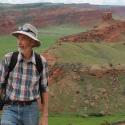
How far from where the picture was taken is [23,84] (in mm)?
6453

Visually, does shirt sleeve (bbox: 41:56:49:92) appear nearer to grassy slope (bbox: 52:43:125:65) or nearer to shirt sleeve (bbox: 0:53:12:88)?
shirt sleeve (bbox: 0:53:12:88)

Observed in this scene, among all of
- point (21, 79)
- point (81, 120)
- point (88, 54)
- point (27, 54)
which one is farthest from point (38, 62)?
point (88, 54)

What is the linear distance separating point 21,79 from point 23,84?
0.21 ft

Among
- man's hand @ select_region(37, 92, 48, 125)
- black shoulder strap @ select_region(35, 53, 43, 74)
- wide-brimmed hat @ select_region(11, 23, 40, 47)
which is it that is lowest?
man's hand @ select_region(37, 92, 48, 125)

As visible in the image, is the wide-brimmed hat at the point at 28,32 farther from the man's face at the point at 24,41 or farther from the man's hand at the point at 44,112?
the man's hand at the point at 44,112

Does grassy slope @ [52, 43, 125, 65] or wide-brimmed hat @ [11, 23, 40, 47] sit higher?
wide-brimmed hat @ [11, 23, 40, 47]

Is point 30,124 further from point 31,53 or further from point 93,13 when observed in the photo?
point 93,13

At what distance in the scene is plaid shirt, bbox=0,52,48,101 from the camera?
639cm

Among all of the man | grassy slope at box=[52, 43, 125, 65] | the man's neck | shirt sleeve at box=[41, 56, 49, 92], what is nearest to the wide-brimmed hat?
the man

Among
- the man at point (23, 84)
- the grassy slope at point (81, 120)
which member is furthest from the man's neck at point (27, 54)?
the grassy slope at point (81, 120)

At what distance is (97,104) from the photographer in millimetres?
16297

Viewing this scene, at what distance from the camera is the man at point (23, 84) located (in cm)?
638

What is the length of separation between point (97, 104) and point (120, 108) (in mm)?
774

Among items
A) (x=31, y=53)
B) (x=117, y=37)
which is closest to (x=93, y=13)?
(x=117, y=37)
